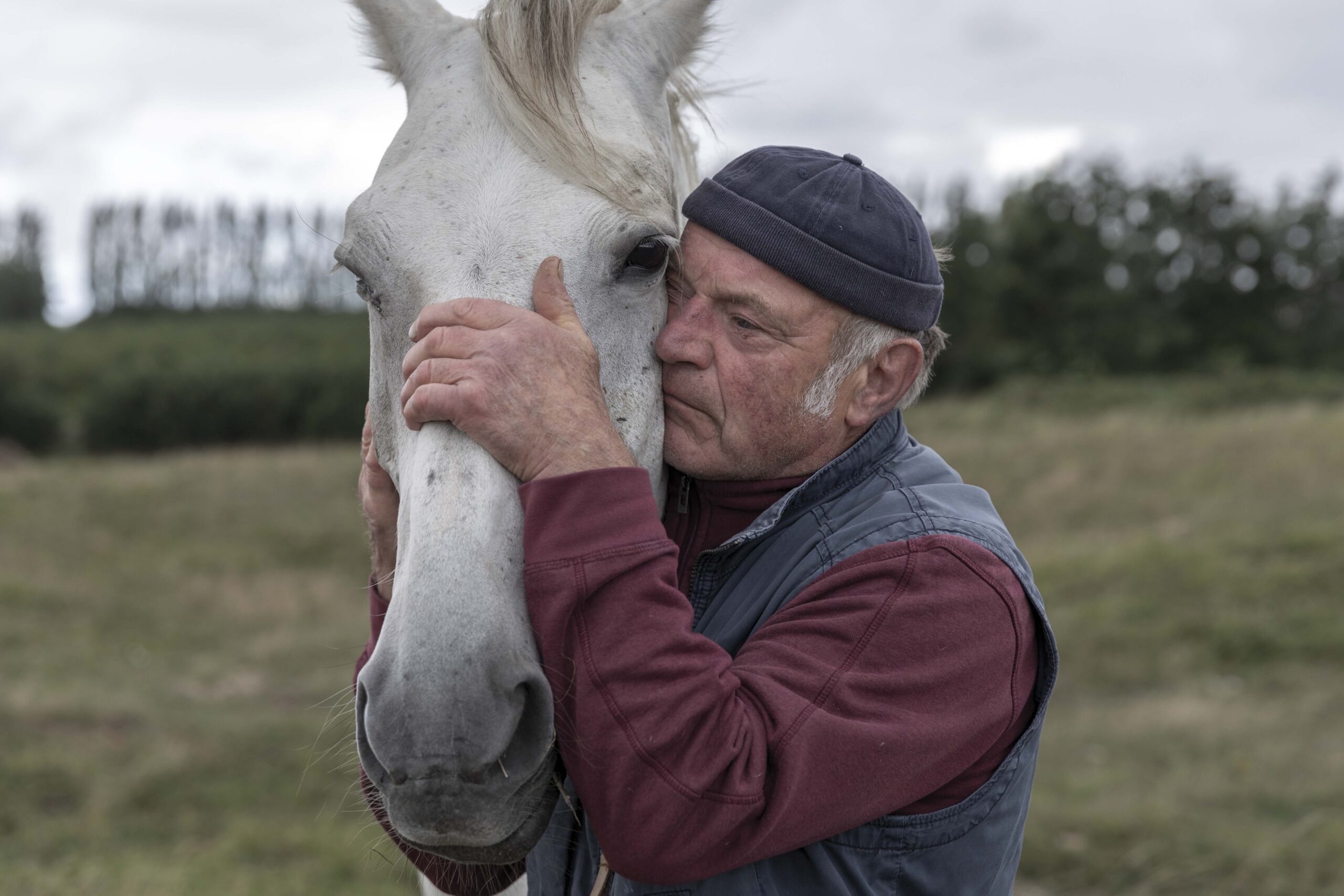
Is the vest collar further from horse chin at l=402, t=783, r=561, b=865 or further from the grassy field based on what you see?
the grassy field

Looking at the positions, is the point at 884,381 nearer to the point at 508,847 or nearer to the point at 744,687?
the point at 744,687

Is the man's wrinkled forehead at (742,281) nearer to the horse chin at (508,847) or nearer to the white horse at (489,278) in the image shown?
the white horse at (489,278)

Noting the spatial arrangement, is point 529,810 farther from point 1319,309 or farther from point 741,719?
point 1319,309

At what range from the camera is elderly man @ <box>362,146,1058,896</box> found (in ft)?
4.52

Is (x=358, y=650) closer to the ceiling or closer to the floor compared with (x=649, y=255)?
closer to the floor

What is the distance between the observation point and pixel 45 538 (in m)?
15.3

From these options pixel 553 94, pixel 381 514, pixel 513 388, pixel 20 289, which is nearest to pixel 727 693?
pixel 513 388

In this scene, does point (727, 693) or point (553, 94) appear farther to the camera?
point (553, 94)

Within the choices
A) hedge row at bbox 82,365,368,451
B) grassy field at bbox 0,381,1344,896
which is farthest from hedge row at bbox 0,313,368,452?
grassy field at bbox 0,381,1344,896

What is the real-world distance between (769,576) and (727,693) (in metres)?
0.39

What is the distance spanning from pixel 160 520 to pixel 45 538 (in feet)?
5.55

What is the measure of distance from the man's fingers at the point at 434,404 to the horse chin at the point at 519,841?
0.49 m

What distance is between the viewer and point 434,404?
57.2 inches

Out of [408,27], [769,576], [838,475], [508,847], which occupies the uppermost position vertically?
[408,27]
